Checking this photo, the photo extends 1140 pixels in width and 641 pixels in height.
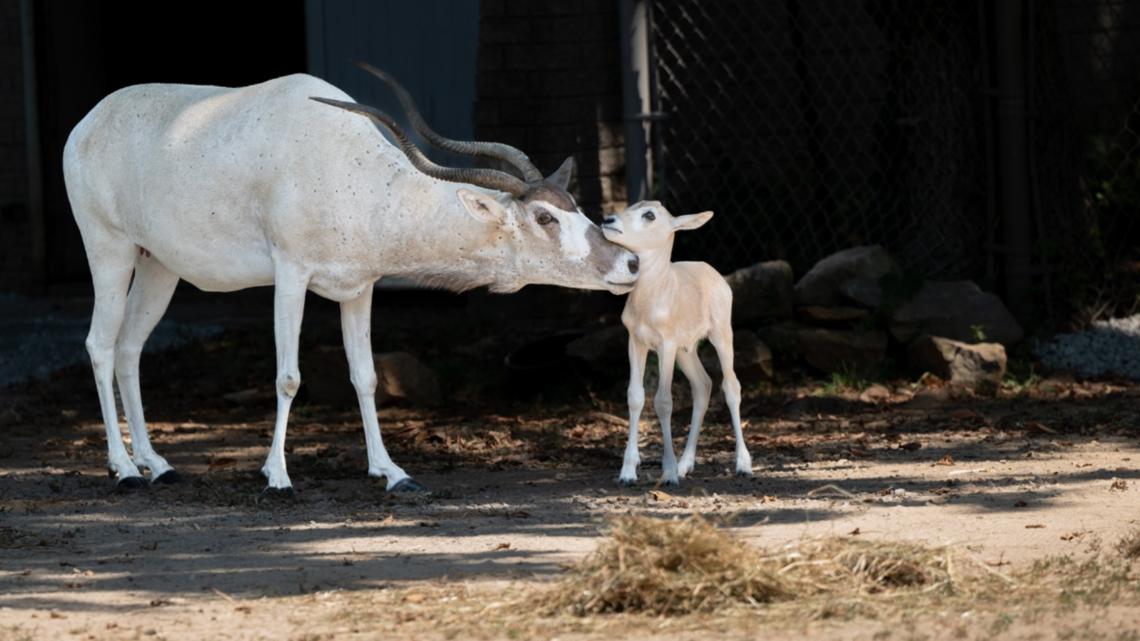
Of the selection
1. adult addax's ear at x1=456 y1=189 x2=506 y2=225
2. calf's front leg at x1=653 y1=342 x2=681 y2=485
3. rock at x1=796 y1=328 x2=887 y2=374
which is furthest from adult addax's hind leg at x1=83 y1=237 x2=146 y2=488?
rock at x1=796 y1=328 x2=887 y2=374

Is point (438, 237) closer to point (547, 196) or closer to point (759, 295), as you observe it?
point (547, 196)

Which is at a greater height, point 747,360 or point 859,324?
point 859,324

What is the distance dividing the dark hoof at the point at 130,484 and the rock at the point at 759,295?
12.2ft

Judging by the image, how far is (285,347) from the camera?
7645 mm

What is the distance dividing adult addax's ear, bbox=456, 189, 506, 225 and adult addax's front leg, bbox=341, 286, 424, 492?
742 mm

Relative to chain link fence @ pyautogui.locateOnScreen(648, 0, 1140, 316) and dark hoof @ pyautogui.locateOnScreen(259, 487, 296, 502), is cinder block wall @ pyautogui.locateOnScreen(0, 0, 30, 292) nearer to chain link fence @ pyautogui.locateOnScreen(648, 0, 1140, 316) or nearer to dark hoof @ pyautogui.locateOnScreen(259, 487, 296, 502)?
chain link fence @ pyautogui.locateOnScreen(648, 0, 1140, 316)

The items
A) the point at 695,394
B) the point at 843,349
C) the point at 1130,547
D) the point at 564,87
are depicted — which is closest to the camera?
the point at 1130,547

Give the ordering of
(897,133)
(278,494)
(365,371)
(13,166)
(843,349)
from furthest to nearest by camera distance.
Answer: (13,166) < (897,133) < (843,349) < (365,371) < (278,494)

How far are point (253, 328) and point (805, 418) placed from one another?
14.1 ft

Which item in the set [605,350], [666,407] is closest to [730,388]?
[666,407]

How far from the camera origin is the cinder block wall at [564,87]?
11.2 meters

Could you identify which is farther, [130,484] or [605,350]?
[605,350]

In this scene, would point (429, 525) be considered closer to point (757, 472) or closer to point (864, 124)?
point (757, 472)

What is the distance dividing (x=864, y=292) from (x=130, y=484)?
14.6 feet
